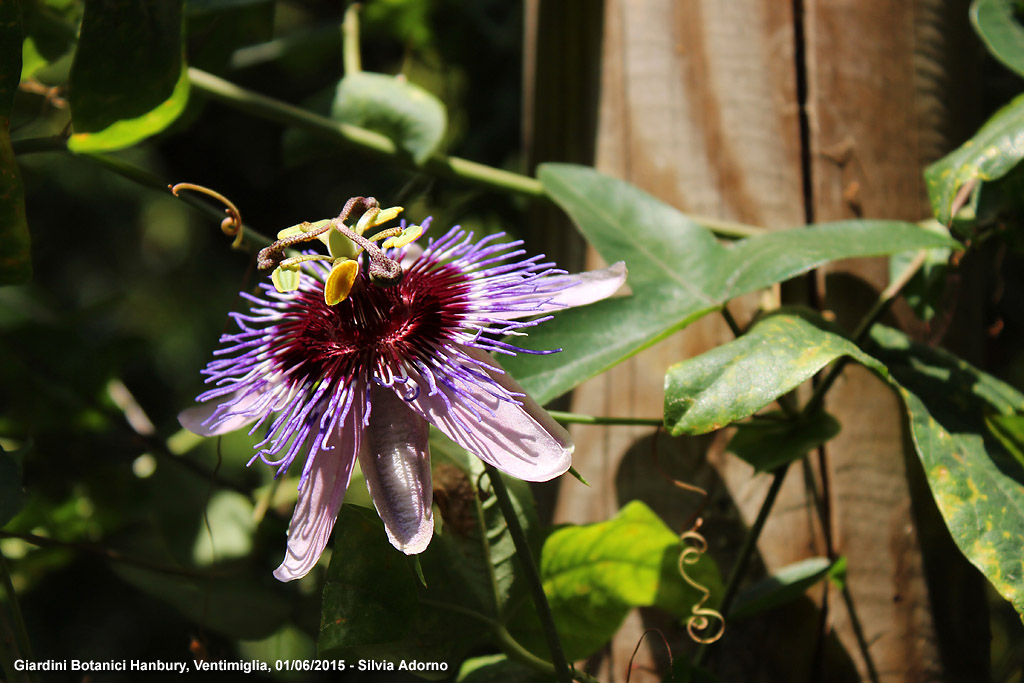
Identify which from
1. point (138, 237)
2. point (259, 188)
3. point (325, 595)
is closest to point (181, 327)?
point (138, 237)

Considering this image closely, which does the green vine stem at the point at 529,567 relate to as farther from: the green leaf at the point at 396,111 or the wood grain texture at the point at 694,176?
the green leaf at the point at 396,111

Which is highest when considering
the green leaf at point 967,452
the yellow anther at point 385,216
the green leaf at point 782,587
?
the yellow anther at point 385,216

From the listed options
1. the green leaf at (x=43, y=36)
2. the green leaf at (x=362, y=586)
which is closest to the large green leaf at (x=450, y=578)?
the green leaf at (x=362, y=586)

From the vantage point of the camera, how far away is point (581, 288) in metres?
0.82

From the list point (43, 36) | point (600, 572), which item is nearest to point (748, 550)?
point (600, 572)

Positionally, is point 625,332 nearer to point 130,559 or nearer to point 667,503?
point 667,503

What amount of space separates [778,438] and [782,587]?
0.58 ft

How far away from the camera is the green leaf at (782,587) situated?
0.97 meters

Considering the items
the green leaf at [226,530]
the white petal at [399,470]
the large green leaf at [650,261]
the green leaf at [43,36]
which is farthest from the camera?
the green leaf at [226,530]

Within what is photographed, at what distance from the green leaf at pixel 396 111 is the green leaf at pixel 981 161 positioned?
2.16 feet

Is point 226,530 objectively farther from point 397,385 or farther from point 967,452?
point 967,452

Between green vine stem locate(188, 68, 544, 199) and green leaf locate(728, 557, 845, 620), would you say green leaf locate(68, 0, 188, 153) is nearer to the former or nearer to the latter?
green vine stem locate(188, 68, 544, 199)

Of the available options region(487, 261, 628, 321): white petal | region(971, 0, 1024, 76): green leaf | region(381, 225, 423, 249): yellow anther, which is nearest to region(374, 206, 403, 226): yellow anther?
region(381, 225, 423, 249): yellow anther

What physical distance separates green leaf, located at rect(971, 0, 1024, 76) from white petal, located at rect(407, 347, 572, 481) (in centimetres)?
78
